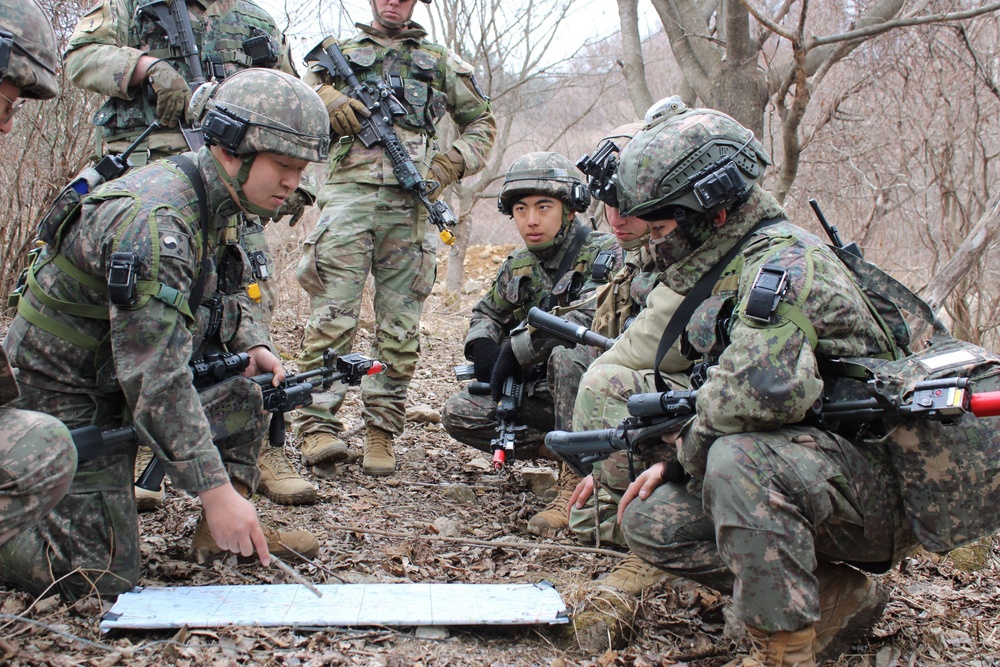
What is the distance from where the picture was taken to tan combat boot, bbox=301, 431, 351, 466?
4508 mm

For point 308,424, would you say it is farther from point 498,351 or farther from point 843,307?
point 843,307

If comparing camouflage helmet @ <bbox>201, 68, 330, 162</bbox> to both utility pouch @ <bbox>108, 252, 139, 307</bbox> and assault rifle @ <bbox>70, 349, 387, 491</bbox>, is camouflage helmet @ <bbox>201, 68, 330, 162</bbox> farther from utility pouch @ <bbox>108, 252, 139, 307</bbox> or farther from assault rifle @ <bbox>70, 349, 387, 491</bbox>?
assault rifle @ <bbox>70, 349, 387, 491</bbox>

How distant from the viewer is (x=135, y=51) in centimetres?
421

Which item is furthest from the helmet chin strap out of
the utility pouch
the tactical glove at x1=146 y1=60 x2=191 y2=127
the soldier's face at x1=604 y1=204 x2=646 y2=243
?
the soldier's face at x1=604 y1=204 x2=646 y2=243

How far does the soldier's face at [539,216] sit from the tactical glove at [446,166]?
28.3 inches

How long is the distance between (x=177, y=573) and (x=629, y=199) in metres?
2.19

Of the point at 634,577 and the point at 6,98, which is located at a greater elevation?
the point at 6,98

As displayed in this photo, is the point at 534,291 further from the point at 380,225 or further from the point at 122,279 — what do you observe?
the point at 122,279

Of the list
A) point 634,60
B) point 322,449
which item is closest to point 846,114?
point 634,60

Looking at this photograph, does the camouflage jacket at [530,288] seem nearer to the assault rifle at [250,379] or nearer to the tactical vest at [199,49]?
the assault rifle at [250,379]

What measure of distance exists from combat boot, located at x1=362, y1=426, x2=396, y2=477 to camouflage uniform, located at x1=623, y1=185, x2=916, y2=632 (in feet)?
7.15

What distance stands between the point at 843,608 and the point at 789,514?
0.60 meters

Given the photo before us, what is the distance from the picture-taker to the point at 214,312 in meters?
3.36

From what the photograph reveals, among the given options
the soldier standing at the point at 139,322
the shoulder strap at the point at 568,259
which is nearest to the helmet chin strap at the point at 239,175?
the soldier standing at the point at 139,322
